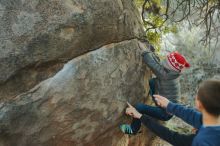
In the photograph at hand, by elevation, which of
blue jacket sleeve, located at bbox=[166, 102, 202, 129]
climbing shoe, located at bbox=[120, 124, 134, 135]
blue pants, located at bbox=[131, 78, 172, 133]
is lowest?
climbing shoe, located at bbox=[120, 124, 134, 135]

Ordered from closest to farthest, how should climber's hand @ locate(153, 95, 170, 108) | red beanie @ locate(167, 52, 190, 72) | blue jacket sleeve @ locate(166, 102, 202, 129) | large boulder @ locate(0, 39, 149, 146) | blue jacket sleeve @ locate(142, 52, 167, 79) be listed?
blue jacket sleeve @ locate(166, 102, 202, 129)
large boulder @ locate(0, 39, 149, 146)
climber's hand @ locate(153, 95, 170, 108)
red beanie @ locate(167, 52, 190, 72)
blue jacket sleeve @ locate(142, 52, 167, 79)

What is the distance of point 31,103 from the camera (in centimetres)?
530

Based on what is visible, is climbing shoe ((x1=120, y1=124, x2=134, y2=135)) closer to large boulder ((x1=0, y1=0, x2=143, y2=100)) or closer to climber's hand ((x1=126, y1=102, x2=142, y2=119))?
climber's hand ((x1=126, y1=102, x2=142, y2=119))

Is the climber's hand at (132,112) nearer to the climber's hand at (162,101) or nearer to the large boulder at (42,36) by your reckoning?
the climber's hand at (162,101)

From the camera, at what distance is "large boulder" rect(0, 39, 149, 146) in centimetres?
532

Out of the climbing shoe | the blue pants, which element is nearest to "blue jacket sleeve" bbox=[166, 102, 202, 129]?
the blue pants

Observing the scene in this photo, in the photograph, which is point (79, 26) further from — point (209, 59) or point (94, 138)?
point (209, 59)

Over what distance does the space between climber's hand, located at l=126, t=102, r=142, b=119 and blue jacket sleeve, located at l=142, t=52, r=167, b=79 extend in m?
0.57

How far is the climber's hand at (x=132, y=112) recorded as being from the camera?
593 cm

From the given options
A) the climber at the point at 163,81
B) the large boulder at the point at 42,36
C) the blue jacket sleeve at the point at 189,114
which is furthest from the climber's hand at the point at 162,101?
the large boulder at the point at 42,36

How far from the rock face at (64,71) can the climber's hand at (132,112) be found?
8 cm

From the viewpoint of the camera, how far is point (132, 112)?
6027 mm

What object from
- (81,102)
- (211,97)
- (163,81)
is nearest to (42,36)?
(81,102)

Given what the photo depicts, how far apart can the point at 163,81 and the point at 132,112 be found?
60cm
